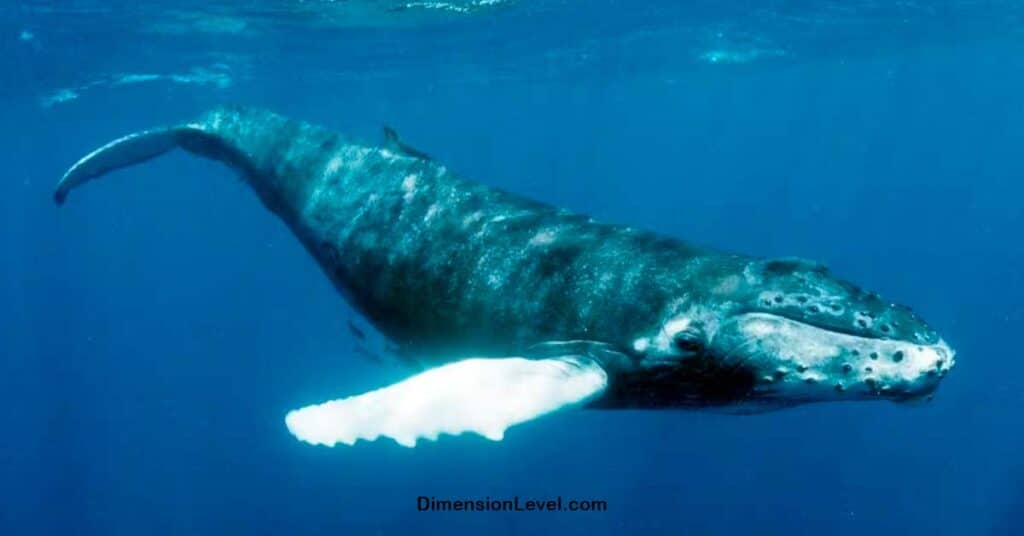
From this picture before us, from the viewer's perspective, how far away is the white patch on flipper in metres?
4.53

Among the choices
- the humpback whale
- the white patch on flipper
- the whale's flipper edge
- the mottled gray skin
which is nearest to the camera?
the white patch on flipper

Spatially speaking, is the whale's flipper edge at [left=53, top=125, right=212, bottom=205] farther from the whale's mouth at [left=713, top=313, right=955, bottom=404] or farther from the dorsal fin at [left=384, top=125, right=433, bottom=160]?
the whale's mouth at [left=713, top=313, right=955, bottom=404]

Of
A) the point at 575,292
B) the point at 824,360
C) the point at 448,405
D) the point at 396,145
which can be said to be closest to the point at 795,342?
the point at 824,360

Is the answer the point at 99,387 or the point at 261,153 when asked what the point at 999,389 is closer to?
the point at 261,153

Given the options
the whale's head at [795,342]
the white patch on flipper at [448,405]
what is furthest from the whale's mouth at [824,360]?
the white patch on flipper at [448,405]

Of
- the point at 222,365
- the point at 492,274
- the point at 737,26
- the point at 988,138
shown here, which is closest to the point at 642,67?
the point at 737,26

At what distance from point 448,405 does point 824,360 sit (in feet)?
7.55

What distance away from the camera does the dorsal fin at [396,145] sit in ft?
28.7

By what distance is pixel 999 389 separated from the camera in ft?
148

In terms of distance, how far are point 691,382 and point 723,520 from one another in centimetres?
2669

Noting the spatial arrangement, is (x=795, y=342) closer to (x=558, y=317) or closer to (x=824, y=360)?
(x=824, y=360)

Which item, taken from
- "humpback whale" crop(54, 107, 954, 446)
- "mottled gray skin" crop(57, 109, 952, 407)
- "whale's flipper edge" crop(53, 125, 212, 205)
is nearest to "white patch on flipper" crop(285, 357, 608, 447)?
"humpback whale" crop(54, 107, 954, 446)

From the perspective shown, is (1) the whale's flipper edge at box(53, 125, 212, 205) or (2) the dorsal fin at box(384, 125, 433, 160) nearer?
(2) the dorsal fin at box(384, 125, 433, 160)

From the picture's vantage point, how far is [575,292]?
20.0ft
